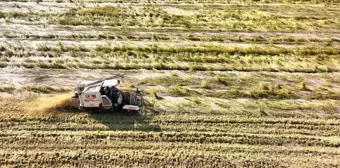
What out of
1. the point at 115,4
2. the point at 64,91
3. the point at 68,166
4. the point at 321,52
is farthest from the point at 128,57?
the point at 321,52

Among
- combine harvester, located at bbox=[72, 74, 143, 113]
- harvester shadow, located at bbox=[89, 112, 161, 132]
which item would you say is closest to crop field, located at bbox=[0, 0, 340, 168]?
harvester shadow, located at bbox=[89, 112, 161, 132]

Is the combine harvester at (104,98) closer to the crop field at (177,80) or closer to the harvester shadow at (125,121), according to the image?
the harvester shadow at (125,121)

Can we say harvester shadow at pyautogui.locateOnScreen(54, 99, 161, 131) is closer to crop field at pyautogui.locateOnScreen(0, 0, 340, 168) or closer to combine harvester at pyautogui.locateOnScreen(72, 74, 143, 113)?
crop field at pyautogui.locateOnScreen(0, 0, 340, 168)

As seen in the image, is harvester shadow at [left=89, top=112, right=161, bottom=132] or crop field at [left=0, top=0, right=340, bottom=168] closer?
crop field at [left=0, top=0, right=340, bottom=168]

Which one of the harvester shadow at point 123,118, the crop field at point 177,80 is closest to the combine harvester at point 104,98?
the harvester shadow at point 123,118

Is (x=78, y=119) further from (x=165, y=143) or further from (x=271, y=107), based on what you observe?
(x=271, y=107)

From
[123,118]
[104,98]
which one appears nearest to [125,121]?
[123,118]
